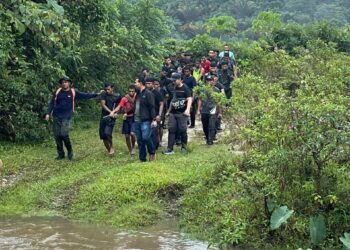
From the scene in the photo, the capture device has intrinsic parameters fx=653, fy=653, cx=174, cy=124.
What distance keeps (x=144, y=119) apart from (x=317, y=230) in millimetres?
5090

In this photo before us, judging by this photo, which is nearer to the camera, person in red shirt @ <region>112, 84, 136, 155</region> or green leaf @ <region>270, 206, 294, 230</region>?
green leaf @ <region>270, 206, 294, 230</region>

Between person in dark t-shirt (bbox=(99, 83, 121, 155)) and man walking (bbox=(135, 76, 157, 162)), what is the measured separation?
1185mm

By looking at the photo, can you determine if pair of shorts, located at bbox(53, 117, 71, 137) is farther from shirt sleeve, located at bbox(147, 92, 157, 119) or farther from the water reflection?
the water reflection

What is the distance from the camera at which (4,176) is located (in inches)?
419

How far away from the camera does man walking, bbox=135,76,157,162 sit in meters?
11.1

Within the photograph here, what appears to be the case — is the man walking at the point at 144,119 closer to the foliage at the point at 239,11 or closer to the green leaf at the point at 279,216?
the green leaf at the point at 279,216

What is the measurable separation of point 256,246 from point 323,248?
2.36ft

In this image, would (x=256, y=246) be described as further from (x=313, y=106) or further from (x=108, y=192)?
(x=108, y=192)

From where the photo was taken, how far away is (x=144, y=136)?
1110cm

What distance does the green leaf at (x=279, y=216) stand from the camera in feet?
21.3

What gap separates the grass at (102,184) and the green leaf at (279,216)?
2.06 meters

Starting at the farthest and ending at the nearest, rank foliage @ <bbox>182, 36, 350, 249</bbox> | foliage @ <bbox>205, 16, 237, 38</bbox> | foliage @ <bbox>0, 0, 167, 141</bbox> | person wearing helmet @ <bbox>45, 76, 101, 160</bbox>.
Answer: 1. foliage @ <bbox>205, 16, 237, 38</bbox>
2. foliage @ <bbox>0, 0, 167, 141</bbox>
3. person wearing helmet @ <bbox>45, 76, 101, 160</bbox>
4. foliage @ <bbox>182, 36, 350, 249</bbox>

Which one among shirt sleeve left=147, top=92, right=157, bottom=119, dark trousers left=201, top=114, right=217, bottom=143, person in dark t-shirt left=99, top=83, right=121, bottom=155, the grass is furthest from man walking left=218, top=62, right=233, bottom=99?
shirt sleeve left=147, top=92, right=157, bottom=119

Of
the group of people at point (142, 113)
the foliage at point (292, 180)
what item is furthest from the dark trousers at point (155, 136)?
the foliage at point (292, 180)
